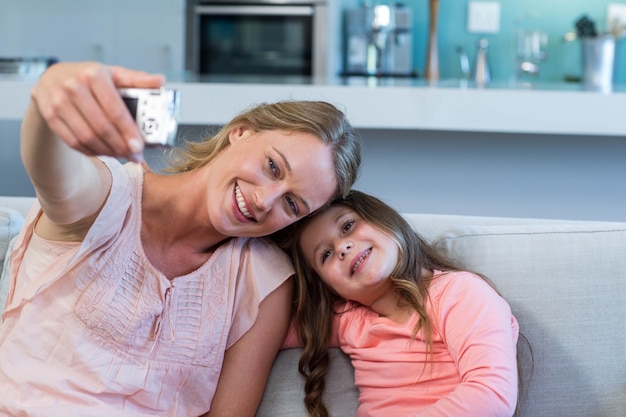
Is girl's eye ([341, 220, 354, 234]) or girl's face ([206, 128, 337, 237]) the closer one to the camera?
girl's face ([206, 128, 337, 237])

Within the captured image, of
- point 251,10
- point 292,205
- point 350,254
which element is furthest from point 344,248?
point 251,10

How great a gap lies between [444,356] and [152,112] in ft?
2.40

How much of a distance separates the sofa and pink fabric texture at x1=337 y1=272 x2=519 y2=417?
0.24ft

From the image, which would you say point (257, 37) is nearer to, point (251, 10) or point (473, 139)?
point (251, 10)

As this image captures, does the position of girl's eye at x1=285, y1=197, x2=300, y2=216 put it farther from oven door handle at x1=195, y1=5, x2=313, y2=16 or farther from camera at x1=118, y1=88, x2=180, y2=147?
oven door handle at x1=195, y1=5, x2=313, y2=16

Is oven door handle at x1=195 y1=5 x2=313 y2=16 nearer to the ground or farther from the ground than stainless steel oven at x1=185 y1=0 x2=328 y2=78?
farther from the ground

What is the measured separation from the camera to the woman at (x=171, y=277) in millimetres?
1381

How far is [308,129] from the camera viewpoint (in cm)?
145

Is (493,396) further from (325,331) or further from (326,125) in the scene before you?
(326,125)

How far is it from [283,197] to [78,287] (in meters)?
0.36

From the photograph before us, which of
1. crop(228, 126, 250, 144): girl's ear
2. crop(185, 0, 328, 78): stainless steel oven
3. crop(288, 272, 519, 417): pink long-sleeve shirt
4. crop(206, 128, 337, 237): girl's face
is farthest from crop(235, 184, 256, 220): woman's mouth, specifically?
crop(185, 0, 328, 78): stainless steel oven

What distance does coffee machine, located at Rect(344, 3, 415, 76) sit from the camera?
14.9ft

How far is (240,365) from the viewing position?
4.97 feet

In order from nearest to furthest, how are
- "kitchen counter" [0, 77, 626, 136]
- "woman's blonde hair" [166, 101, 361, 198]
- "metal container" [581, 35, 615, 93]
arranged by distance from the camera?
"woman's blonde hair" [166, 101, 361, 198] < "kitchen counter" [0, 77, 626, 136] < "metal container" [581, 35, 615, 93]
